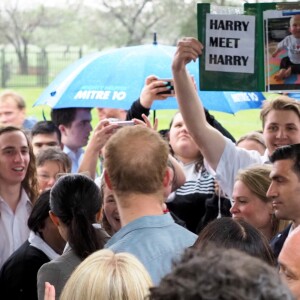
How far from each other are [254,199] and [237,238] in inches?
56.5

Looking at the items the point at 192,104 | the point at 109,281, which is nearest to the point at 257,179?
the point at 192,104

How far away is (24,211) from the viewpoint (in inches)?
222

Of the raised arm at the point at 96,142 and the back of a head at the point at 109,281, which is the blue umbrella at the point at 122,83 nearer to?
A: the raised arm at the point at 96,142

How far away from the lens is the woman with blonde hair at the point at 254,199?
15.3ft

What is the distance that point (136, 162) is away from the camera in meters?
3.25

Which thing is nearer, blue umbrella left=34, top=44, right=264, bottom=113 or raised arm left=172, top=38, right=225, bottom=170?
raised arm left=172, top=38, right=225, bottom=170

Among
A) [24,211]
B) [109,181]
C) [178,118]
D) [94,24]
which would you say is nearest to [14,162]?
[24,211]

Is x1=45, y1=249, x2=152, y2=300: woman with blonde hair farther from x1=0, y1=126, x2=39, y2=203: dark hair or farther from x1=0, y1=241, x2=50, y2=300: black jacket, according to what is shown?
x1=0, y1=126, x2=39, y2=203: dark hair

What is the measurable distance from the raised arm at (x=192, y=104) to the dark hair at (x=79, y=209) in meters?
0.80

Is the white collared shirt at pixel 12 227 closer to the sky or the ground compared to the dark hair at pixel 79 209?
closer to the ground

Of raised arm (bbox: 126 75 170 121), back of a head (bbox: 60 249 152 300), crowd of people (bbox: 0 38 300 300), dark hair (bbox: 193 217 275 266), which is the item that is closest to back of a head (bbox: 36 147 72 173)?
crowd of people (bbox: 0 38 300 300)

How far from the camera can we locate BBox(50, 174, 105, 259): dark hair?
3.93 meters

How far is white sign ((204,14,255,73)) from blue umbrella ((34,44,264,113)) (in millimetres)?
2511

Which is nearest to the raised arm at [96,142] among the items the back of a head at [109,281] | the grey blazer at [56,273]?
the grey blazer at [56,273]
